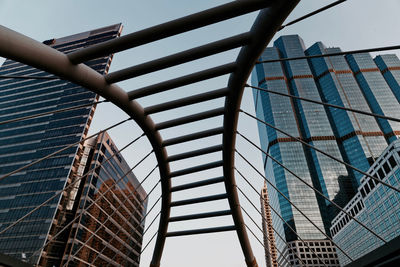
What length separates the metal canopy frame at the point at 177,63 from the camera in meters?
4.50

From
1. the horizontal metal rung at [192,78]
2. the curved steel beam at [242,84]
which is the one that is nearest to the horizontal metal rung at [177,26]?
the curved steel beam at [242,84]

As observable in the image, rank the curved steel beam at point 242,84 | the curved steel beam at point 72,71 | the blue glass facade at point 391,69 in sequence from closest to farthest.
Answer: the curved steel beam at point 72,71
the curved steel beam at point 242,84
the blue glass facade at point 391,69

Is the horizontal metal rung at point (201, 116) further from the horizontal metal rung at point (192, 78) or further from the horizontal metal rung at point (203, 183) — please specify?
the horizontal metal rung at point (203, 183)

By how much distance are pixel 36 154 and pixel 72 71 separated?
3530 inches

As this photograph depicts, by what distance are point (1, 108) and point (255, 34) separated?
407ft

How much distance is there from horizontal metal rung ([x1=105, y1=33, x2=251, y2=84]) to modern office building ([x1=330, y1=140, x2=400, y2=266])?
212 feet

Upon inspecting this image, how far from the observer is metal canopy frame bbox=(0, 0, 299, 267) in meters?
4.50

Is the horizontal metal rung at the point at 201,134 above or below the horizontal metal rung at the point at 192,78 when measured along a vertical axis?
above

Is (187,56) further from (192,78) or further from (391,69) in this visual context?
(391,69)

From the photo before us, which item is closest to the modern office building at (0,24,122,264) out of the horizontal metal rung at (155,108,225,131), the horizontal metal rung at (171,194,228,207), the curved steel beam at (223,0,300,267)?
the horizontal metal rung at (171,194,228,207)

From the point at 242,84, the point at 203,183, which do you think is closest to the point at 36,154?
the point at 203,183

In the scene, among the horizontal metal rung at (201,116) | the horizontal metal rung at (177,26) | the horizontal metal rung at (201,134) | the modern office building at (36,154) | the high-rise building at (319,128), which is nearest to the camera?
the horizontal metal rung at (177,26)

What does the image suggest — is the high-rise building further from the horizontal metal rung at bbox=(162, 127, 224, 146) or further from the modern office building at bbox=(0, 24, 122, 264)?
the horizontal metal rung at bbox=(162, 127, 224, 146)

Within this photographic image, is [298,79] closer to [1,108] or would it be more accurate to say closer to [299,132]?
[299,132]
